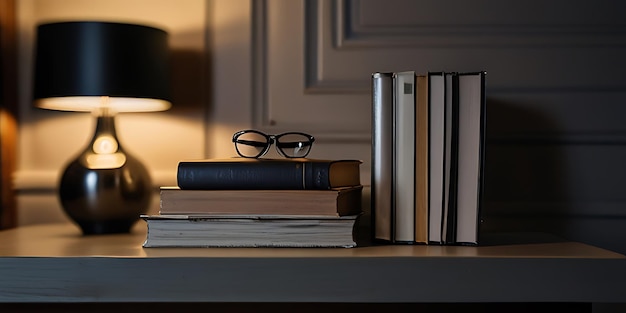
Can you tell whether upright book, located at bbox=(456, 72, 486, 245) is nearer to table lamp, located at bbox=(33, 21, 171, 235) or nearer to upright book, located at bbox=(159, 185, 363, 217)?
upright book, located at bbox=(159, 185, 363, 217)

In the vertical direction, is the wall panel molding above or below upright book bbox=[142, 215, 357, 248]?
above

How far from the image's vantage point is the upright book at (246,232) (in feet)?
2.43

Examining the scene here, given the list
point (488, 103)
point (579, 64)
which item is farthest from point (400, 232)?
point (579, 64)

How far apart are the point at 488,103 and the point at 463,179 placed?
Result: 0.93 ft

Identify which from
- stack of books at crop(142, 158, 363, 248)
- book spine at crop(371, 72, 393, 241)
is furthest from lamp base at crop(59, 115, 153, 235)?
book spine at crop(371, 72, 393, 241)

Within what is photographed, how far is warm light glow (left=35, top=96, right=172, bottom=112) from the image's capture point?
985mm

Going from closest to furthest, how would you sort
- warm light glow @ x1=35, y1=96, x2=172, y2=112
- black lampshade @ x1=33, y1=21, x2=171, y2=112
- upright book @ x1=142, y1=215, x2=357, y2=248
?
upright book @ x1=142, y1=215, x2=357, y2=248
black lampshade @ x1=33, y1=21, x2=171, y2=112
warm light glow @ x1=35, y1=96, x2=172, y2=112

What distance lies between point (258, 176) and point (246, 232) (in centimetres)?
6

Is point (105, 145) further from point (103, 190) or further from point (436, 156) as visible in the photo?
point (436, 156)

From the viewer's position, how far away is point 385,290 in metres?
0.68

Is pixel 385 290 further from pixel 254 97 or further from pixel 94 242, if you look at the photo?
pixel 254 97

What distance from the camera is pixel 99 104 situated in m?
1.01

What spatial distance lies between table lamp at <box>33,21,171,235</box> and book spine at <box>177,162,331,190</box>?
19 cm
